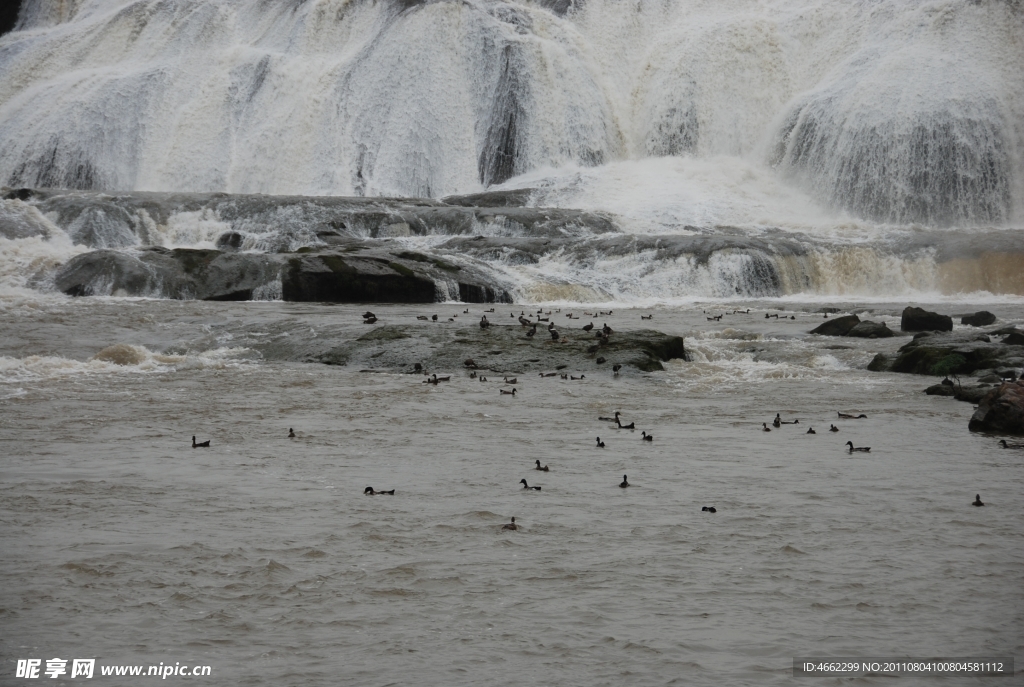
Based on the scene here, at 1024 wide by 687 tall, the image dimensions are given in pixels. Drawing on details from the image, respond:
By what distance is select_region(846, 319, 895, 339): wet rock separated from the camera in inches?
772

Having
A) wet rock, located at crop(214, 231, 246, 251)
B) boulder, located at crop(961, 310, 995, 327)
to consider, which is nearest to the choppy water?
boulder, located at crop(961, 310, 995, 327)

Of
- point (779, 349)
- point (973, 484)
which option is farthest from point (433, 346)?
point (973, 484)

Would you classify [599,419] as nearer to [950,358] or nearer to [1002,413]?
[1002,413]

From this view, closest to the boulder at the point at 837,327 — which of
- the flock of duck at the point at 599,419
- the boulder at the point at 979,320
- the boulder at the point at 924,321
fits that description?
the boulder at the point at 924,321

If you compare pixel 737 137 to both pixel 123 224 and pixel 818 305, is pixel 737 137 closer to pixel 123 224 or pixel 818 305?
pixel 818 305

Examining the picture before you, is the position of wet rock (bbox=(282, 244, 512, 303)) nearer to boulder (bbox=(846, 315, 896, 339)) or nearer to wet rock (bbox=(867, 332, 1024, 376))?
boulder (bbox=(846, 315, 896, 339))

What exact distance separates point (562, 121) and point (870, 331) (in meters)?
27.6

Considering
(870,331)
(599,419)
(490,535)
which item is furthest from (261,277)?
(490,535)

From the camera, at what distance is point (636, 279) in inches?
1145

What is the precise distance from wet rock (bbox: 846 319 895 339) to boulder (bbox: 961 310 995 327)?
2.72 meters

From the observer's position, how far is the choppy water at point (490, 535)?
5.27 m

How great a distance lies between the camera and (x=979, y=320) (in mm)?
21766

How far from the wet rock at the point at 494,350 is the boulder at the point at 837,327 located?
13.5 feet

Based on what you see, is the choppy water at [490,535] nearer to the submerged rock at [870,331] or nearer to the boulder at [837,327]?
the submerged rock at [870,331]
